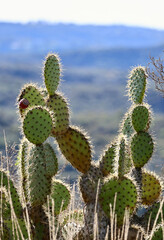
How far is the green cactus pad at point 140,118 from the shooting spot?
4461 millimetres

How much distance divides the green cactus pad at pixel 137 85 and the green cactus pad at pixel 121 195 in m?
1.10

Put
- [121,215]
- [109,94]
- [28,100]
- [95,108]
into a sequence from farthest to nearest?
[109,94]
[95,108]
[28,100]
[121,215]

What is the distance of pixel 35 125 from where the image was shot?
3898 millimetres

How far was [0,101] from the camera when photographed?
8975cm

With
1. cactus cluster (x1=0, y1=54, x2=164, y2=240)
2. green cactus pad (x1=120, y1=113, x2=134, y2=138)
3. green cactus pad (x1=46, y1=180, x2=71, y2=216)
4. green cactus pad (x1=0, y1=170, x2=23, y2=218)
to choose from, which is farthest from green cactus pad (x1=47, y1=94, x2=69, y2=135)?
green cactus pad (x1=0, y1=170, x2=23, y2=218)

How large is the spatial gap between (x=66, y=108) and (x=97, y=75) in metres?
141

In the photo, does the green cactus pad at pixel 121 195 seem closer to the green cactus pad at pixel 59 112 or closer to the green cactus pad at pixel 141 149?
the green cactus pad at pixel 141 149

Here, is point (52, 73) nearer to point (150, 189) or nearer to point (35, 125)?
point (35, 125)

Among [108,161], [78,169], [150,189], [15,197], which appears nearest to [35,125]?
[15,197]

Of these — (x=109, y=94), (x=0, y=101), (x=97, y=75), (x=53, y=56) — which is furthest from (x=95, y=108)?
(x=53, y=56)

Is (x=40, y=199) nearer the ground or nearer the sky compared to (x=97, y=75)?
nearer the ground

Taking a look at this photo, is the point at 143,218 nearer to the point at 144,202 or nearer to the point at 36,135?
the point at 144,202

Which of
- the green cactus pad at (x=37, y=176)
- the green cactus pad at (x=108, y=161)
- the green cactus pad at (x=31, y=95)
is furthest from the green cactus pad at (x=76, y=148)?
the green cactus pad at (x=37, y=176)

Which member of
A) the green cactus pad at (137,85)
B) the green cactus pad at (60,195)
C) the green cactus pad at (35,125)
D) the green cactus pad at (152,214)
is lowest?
the green cactus pad at (152,214)
